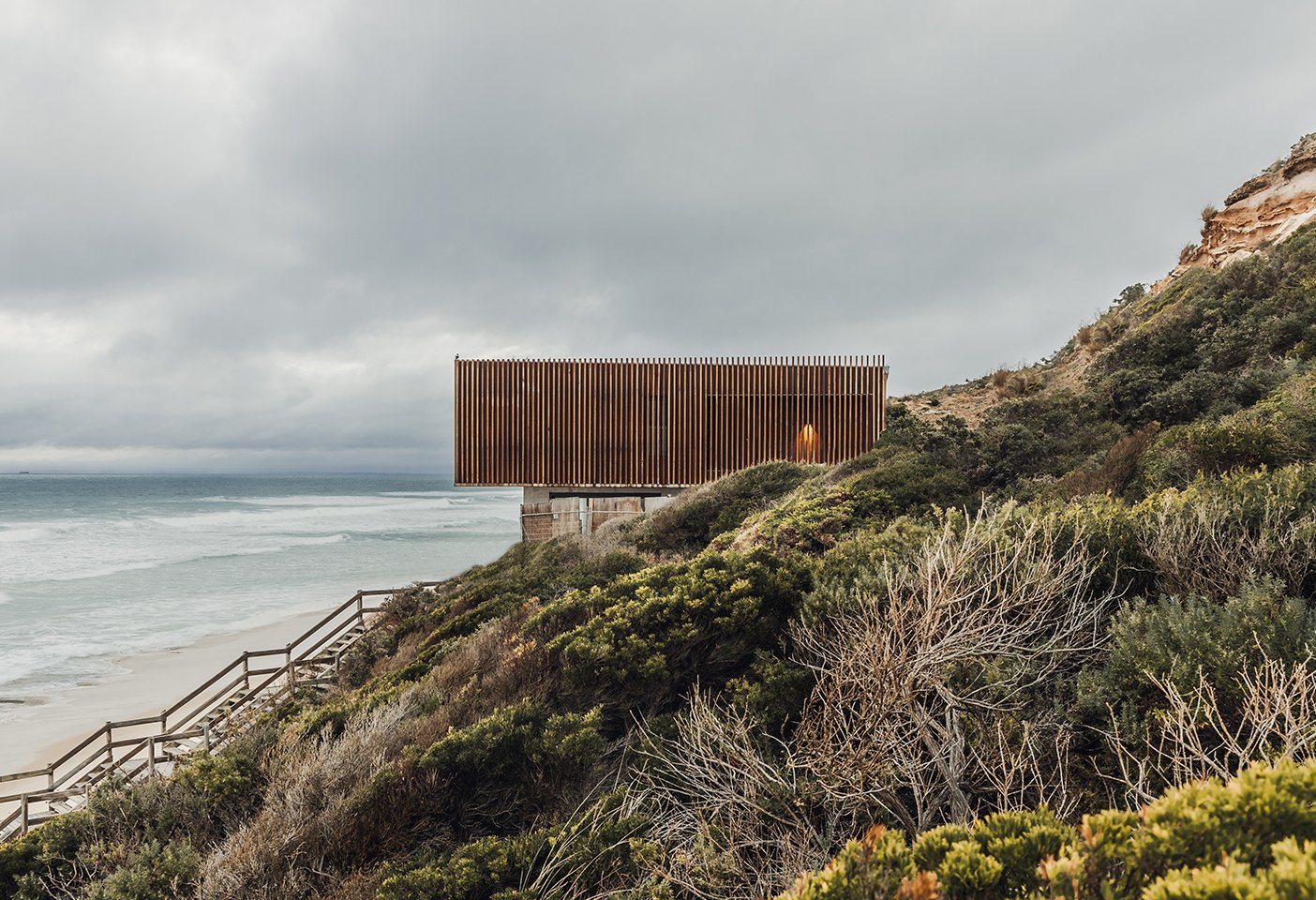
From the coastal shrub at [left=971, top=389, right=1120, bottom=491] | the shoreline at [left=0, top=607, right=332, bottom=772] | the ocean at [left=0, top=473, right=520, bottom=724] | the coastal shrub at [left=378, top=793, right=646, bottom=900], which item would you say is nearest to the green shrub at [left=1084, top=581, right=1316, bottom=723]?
the coastal shrub at [left=378, top=793, right=646, bottom=900]

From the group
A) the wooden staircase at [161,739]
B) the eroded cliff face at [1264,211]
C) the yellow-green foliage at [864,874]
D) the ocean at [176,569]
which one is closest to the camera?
the yellow-green foliage at [864,874]

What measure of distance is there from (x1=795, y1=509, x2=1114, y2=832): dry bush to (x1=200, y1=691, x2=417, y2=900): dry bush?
2.62 m

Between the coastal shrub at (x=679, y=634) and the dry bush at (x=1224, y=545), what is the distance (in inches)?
91.9

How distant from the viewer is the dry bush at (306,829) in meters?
3.35

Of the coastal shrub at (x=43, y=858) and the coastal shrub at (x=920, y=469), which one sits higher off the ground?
the coastal shrub at (x=920, y=469)

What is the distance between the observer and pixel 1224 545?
389 cm

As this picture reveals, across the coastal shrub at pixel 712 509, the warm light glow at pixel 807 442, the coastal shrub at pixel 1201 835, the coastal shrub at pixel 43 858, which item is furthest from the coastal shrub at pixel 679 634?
the warm light glow at pixel 807 442

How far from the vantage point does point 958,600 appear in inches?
143

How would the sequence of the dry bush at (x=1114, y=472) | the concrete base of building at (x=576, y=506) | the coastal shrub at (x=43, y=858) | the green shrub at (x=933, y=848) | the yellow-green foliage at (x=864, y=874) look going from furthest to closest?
1. the concrete base of building at (x=576, y=506)
2. the dry bush at (x=1114, y=472)
3. the coastal shrub at (x=43, y=858)
4. the green shrub at (x=933, y=848)
5. the yellow-green foliage at (x=864, y=874)

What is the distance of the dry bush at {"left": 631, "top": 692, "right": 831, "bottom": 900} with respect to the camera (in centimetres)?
274

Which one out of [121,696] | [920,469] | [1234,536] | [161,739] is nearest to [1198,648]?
[1234,536]

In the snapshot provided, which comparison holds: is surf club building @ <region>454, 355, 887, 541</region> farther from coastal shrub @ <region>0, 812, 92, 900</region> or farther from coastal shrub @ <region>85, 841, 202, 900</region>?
coastal shrub @ <region>85, 841, 202, 900</region>

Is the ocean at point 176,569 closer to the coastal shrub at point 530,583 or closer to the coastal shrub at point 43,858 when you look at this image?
the coastal shrub at point 530,583

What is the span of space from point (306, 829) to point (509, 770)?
1.13m
